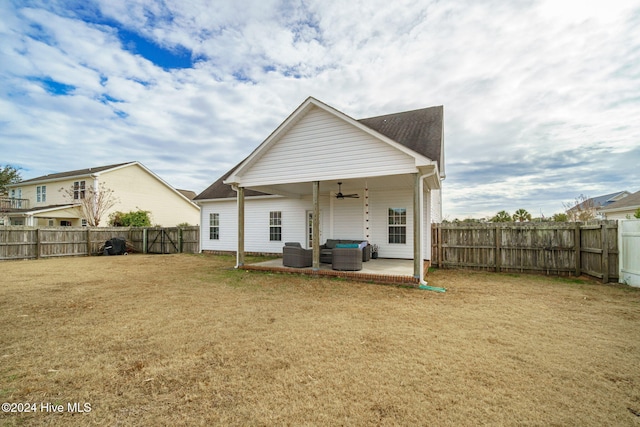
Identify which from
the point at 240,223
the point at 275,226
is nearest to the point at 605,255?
the point at 240,223

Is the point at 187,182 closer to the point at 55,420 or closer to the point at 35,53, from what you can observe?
the point at 35,53

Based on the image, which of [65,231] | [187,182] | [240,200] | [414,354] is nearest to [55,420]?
[414,354]

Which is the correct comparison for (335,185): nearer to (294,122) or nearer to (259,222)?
(294,122)

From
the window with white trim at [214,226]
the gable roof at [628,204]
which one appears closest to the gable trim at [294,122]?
the window with white trim at [214,226]

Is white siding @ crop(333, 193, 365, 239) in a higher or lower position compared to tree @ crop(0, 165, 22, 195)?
lower

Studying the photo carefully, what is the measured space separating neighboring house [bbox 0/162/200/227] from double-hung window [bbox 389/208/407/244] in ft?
71.6

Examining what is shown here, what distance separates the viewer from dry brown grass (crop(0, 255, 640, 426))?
2381mm

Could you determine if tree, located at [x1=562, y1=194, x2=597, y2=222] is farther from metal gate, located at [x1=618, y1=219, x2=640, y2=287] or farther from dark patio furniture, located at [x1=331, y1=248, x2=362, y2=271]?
dark patio furniture, located at [x1=331, y1=248, x2=362, y2=271]

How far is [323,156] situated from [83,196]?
73.5 feet

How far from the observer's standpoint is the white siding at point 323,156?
8008mm

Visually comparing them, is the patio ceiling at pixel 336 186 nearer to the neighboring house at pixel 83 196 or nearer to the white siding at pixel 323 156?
the white siding at pixel 323 156

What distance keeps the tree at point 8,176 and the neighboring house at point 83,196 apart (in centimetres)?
55

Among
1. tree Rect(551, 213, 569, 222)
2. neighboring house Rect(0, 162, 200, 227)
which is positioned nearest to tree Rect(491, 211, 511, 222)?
tree Rect(551, 213, 569, 222)

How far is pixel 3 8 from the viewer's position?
7.42m
